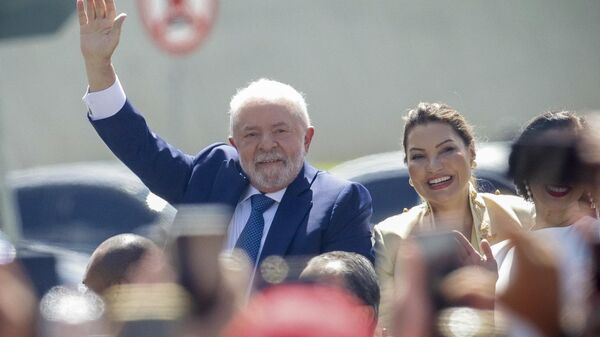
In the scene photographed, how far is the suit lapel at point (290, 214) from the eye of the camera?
3.94m

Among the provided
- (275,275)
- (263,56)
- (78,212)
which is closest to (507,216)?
(275,275)

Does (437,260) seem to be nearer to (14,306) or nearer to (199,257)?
(199,257)

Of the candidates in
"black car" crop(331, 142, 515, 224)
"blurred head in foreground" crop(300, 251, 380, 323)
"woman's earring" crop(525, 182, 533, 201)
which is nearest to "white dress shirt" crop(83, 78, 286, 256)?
"blurred head in foreground" crop(300, 251, 380, 323)

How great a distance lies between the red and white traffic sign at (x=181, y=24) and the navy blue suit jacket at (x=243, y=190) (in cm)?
408

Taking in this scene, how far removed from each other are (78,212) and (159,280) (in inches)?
207

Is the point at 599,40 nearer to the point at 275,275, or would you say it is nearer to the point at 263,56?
the point at 263,56

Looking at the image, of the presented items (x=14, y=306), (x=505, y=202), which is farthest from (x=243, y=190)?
(x=14, y=306)

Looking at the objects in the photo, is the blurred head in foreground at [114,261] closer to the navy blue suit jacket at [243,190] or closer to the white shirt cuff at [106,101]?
the navy blue suit jacket at [243,190]

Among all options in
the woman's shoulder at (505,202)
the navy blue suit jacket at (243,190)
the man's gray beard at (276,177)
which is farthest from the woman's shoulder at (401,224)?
the man's gray beard at (276,177)

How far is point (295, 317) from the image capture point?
1732 mm

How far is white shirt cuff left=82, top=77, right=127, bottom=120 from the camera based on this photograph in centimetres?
420

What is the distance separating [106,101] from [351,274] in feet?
5.49

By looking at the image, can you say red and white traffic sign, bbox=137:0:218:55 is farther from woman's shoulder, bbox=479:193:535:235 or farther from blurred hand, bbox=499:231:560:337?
blurred hand, bbox=499:231:560:337

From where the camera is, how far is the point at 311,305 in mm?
1784
